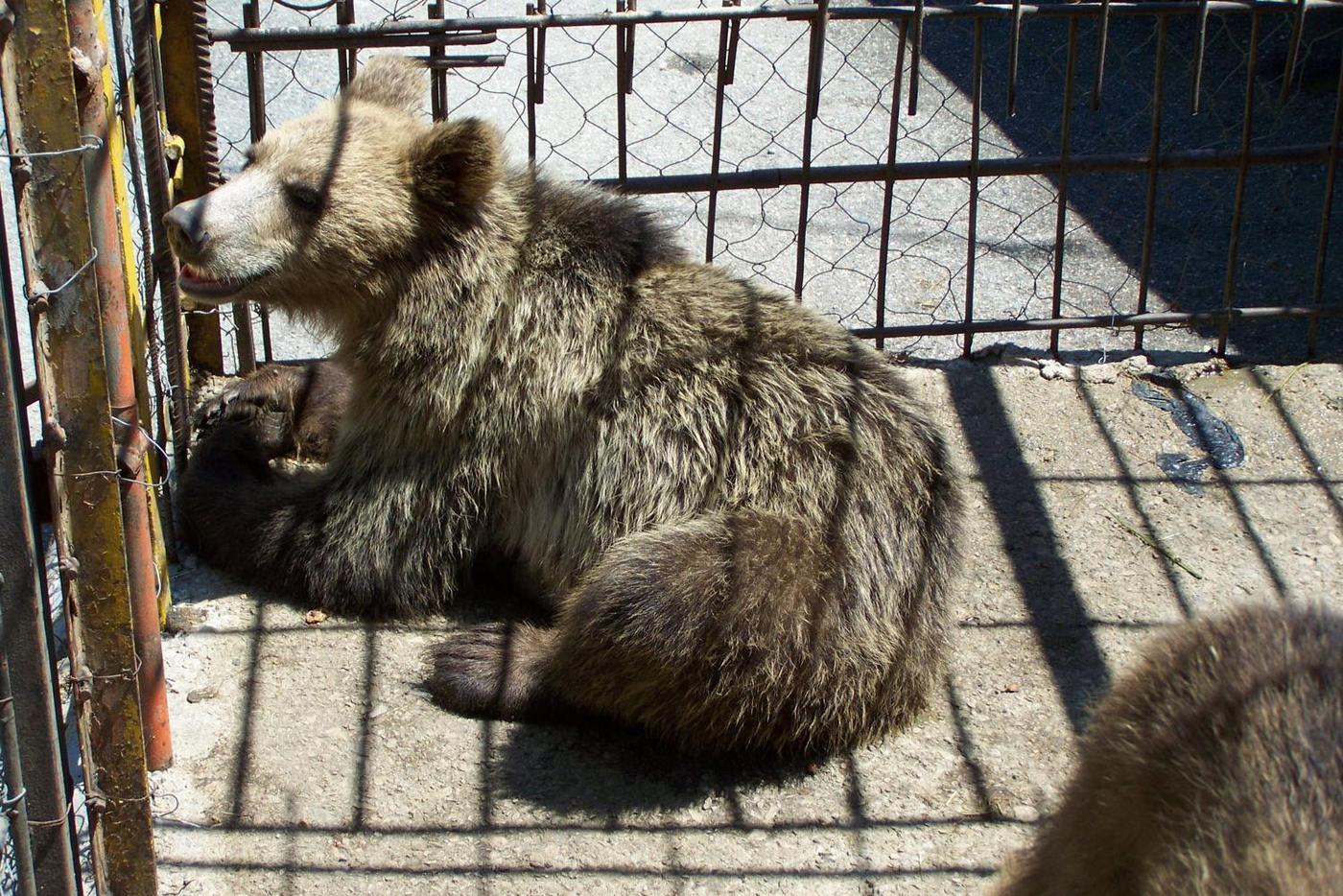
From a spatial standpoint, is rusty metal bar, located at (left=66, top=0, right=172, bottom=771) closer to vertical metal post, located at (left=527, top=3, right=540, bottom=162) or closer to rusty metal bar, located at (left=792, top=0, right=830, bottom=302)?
vertical metal post, located at (left=527, top=3, right=540, bottom=162)

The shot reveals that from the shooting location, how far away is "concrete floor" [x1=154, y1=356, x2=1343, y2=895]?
12.7ft

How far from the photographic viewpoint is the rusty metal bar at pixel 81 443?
2943mm

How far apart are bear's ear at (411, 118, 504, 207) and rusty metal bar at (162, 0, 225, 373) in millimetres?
881

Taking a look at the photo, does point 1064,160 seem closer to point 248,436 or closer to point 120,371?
point 248,436

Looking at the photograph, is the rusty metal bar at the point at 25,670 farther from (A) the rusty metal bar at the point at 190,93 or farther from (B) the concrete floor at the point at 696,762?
(A) the rusty metal bar at the point at 190,93

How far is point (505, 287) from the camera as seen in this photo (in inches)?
188

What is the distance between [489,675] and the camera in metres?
4.44

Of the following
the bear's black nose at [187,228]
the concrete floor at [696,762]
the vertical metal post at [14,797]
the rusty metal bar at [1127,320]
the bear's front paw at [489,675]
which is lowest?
the concrete floor at [696,762]

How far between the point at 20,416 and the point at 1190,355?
5200mm

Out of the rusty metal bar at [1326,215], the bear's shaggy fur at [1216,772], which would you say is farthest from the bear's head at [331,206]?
the rusty metal bar at [1326,215]

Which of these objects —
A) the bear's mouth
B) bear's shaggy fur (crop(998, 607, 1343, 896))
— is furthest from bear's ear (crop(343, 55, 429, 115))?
bear's shaggy fur (crop(998, 607, 1343, 896))

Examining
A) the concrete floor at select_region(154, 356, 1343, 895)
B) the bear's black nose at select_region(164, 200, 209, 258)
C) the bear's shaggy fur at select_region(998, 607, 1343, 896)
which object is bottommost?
the concrete floor at select_region(154, 356, 1343, 895)

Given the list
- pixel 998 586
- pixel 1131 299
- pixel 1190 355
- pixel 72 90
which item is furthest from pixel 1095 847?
pixel 1131 299

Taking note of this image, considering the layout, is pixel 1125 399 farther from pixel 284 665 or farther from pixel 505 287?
pixel 284 665
